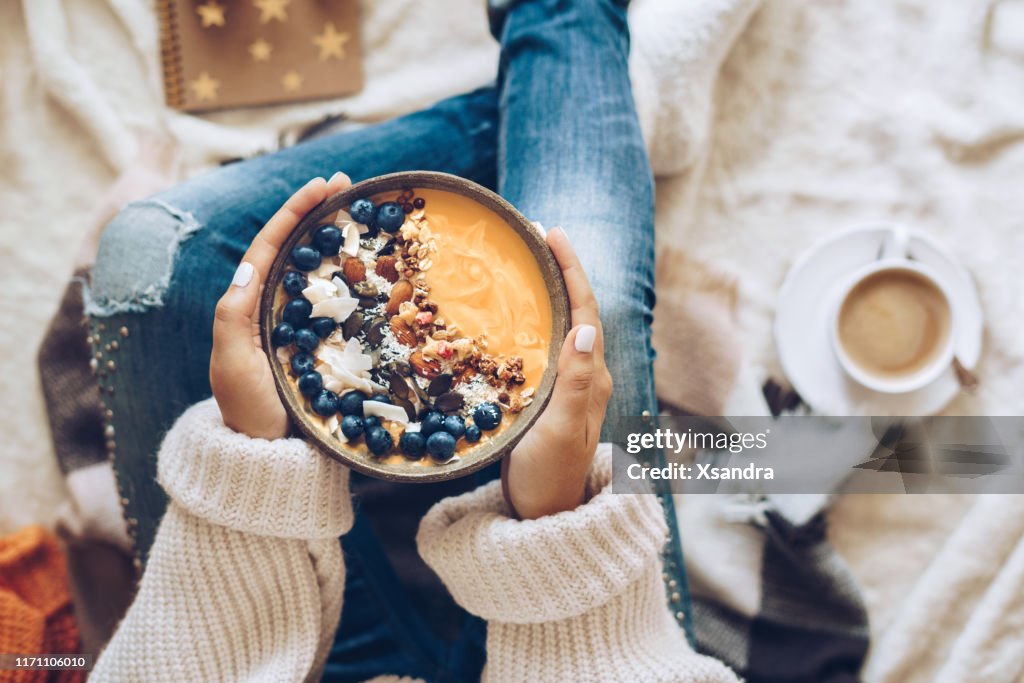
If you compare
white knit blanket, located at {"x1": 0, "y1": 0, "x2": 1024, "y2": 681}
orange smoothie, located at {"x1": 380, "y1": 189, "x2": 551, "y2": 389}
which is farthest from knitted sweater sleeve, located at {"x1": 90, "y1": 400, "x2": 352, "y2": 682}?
white knit blanket, located at {"x1": 0, "y1": 0, "x2": 1024, "y2": 681}

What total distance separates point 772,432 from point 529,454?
0.58 meters

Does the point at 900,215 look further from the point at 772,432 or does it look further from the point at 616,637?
the point at 616,637

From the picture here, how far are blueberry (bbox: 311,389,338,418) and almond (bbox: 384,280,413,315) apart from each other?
3.8 inches

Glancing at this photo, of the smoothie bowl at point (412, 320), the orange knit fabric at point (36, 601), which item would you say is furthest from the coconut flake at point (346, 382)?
Answer: the orange knit fabric at point (36, 601)

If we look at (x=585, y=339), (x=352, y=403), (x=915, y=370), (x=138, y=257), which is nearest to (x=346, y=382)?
(x=352, y=403)

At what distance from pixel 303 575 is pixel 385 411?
231 millimetres

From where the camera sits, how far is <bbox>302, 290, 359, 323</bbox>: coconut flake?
706 mm

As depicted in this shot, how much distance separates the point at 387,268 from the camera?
71 cm

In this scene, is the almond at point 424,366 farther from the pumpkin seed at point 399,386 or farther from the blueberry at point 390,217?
the blueberry at point 390,217

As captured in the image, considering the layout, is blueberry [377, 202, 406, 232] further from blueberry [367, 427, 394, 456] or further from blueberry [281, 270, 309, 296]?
blueberry [367, 427, 394, 456]

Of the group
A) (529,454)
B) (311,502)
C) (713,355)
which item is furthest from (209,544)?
(713,355)

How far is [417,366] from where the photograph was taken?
0.71 m

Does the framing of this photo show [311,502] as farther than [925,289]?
No

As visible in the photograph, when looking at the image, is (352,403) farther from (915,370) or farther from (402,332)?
(915,370)
